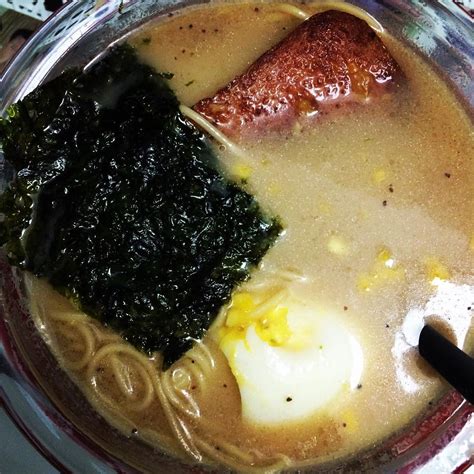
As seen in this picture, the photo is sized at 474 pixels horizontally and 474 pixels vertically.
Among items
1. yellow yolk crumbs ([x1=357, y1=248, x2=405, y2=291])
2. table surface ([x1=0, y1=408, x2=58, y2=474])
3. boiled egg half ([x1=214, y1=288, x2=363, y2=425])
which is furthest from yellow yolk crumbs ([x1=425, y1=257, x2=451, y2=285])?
table surface ([x1=0, y1=408, x2=58, y2=474])

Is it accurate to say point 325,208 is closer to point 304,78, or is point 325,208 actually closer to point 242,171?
point 242,171

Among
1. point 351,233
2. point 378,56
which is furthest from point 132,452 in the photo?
point 378,56

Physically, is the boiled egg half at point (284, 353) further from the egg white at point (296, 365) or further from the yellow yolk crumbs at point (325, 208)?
the yellow yolk crumbs at point (325, 208)

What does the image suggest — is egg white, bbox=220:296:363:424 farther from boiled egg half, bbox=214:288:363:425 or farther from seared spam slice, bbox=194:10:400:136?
seared spam slice, bbox=194:10:400:136

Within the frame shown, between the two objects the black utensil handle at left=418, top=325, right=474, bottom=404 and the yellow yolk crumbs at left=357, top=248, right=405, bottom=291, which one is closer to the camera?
the black utensil handle at left=418, top=325, right=474, bottom=404

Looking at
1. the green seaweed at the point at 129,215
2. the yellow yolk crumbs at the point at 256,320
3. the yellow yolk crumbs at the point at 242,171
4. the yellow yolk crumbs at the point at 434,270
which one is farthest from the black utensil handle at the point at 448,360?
the yellow yolk crumbs at the point at 242,171

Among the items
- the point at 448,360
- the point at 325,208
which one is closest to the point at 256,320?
the point at 325,208
